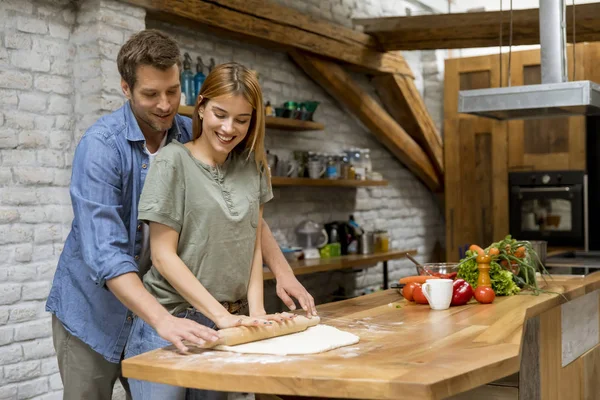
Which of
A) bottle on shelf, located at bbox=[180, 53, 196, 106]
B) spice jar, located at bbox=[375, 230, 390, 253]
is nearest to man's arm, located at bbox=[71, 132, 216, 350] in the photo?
bottle on shelf, located at bbox=[180, 53, 196, 106]

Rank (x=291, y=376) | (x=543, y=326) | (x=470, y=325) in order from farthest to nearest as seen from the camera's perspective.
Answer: (x=543, y=326) < (x=470, y=325) < (x=291, y=376)

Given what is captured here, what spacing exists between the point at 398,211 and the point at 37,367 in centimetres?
469

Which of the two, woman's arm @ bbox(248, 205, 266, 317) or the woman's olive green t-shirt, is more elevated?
the woman's olive green t-shirt

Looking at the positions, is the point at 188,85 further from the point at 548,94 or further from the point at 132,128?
the point at 132,128

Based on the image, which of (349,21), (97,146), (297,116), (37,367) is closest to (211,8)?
(297,116)

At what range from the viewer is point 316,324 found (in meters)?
2.38

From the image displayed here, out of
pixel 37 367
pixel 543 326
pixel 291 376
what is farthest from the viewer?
pixel 37 367

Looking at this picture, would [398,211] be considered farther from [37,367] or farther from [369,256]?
[37,367]


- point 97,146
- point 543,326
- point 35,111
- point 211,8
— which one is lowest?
point 543,326

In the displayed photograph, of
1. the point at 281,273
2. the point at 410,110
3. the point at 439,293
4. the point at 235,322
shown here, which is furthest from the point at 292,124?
the point at 235,322

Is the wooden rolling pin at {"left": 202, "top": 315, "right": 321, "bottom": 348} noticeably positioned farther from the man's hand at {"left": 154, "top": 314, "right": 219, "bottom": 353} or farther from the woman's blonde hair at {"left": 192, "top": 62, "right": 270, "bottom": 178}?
the woman's blonde hair at {"left": 192, "top": 62, "right": 270, "bottom": 178}

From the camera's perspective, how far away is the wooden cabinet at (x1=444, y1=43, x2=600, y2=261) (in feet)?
23.3

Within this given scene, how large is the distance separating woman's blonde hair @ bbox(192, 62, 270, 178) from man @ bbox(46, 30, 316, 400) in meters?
0.13

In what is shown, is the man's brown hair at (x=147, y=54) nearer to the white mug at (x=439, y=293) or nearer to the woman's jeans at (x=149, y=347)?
the woman's jeans at (x=149, y=347)
